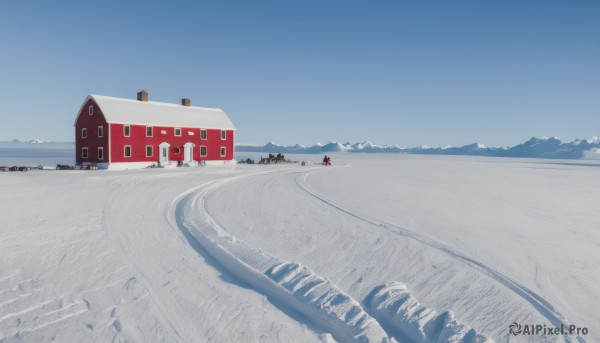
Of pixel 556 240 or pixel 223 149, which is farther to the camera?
pixel 223 149

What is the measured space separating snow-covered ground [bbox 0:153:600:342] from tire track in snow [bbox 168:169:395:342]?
1.0 inches

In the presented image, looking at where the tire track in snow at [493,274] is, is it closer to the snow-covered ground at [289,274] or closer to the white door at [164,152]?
the snow-covered ground at [289,274]

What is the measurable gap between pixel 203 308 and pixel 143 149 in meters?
36.3

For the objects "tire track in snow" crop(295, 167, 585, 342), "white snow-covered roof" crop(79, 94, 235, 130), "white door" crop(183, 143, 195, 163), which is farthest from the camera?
"white door" crop(183, 143, 195, 163)

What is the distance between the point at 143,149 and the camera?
124ft

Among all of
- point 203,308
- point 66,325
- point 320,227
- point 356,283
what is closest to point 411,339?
point 356,283

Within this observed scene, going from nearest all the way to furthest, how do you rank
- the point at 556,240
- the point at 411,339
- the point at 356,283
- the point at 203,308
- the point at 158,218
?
1. the point at 411,339
2. the point at 203,308
3. the point at 356,283
4. the point at 556,240
5. the point at 158,218

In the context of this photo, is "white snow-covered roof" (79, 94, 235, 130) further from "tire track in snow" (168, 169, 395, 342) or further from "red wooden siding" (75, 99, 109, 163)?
"tire track in snow" (168, 169, 395, 342)

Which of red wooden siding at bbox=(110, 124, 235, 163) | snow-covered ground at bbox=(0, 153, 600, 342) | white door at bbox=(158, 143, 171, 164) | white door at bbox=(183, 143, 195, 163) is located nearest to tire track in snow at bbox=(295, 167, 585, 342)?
snow-covered ground at bbox=(0, 153, 600, 342)

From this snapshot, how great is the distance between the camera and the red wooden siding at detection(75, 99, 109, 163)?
3569 cm

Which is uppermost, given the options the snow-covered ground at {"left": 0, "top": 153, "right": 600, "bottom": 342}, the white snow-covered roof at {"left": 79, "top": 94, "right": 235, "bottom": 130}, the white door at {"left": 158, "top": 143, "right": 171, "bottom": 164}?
the white snow-covered roof at {"left": 79, "top": 94, "right": 235, "bottom": 130}

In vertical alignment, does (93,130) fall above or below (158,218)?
above

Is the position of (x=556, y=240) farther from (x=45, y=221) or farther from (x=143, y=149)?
(x=143, y=149)

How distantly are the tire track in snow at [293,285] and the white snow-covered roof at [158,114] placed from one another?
31.8 metres
